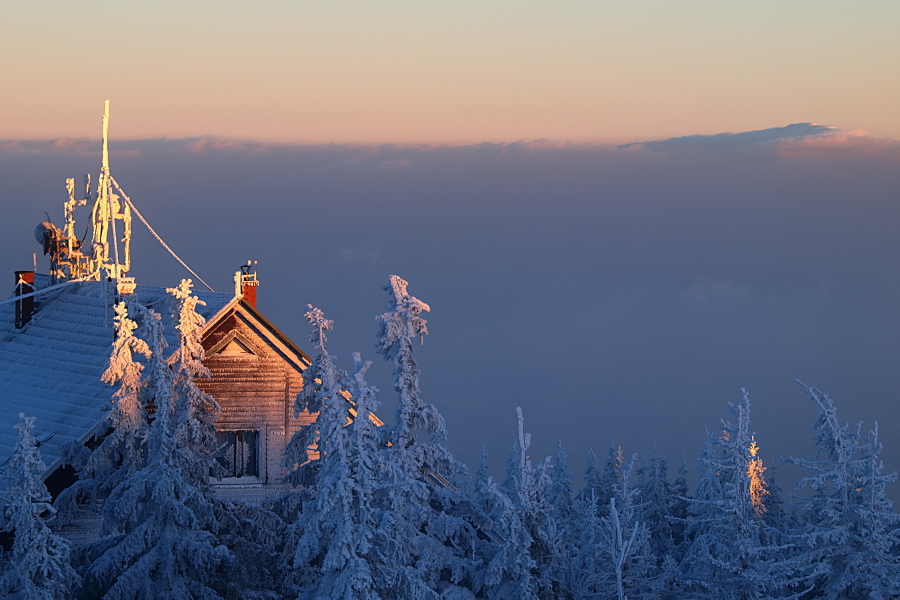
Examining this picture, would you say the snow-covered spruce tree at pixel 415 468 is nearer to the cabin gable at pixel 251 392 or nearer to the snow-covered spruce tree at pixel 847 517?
the cabin gable at pixel 251 392

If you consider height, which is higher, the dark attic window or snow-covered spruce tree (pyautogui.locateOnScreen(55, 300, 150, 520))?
snow-covered spruce tree (pyautogui.locateOnScreen(55, 300, 150, 520))

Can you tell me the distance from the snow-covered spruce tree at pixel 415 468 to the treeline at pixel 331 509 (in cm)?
4

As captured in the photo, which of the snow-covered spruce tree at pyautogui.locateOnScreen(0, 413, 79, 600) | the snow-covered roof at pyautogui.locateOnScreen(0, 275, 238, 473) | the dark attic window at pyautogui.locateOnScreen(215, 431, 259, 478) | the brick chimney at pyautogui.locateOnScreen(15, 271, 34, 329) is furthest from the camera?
the brick chimney at pyautogui.locateOnScreen(15, 271, 34, 329)

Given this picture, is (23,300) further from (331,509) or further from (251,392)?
(331,509)

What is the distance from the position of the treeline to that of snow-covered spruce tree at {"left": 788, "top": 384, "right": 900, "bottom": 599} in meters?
0.06

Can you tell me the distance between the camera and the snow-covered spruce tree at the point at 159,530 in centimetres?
2795

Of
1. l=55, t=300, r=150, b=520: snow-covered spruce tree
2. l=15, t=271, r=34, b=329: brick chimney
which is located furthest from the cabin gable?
l=15, t=271, r=34, b=329: brick chimney

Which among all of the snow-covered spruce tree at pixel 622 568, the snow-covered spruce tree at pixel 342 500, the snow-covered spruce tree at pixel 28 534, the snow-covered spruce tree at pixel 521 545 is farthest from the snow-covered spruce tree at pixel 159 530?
the snow-covered spruce tree at pixel 622 568

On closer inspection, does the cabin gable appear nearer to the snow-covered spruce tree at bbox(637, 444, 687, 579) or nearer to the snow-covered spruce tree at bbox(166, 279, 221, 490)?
the snow-covered spruce tree at bbox(166, 279, 221, 490)

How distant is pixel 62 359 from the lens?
35.8 meters

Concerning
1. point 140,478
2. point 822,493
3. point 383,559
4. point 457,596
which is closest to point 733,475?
point 822,493

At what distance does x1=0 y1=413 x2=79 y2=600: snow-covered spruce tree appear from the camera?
25.9 m

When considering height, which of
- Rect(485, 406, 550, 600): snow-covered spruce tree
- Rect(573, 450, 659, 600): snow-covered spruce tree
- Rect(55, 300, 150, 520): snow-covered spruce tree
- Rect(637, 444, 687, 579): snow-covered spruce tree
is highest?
Rect(55, 300, 150, 520): snow-covered spruce tree

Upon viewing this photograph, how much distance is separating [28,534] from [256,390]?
29.8 feet
